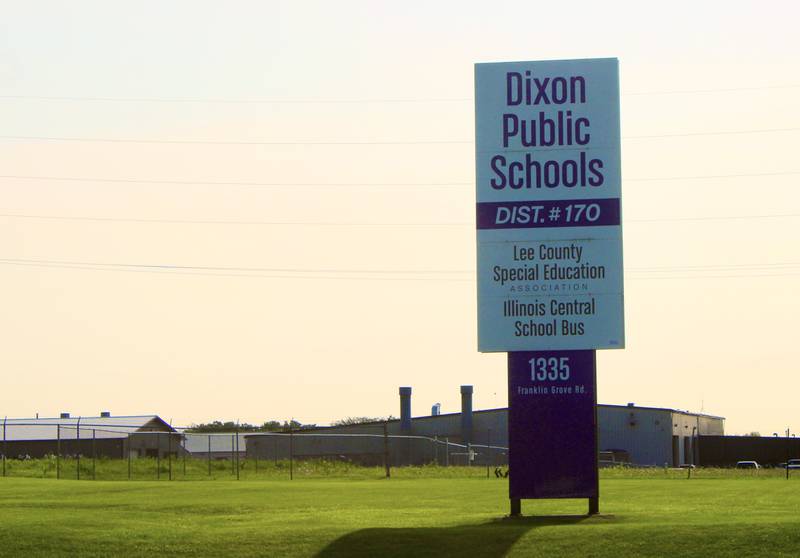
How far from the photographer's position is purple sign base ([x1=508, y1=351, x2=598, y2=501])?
72.6ft

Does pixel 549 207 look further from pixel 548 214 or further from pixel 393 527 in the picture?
pixel 393 527

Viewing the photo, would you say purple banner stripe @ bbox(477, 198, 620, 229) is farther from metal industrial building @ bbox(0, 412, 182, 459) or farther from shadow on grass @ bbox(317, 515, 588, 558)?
metal industrial building @ bbox(0, 412, 182, 459)

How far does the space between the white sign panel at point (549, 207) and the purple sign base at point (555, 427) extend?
406 mm

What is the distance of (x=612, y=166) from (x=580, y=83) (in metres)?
1.52

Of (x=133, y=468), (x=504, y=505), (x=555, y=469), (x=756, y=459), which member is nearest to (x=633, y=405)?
(x=756, y=459)

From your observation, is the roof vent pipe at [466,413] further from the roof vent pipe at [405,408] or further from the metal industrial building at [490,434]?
the roof vent pipe at [405,408]

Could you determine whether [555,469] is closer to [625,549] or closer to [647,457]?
[625,549]

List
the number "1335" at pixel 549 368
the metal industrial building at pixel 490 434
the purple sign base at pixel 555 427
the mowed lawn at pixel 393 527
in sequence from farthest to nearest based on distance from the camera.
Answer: the metal industrial building at pixel 490 434 < the number "1335" at pixel 549 368 < the purple sign base at pixel 555 427 < the mowed lawn at pixel 393 527

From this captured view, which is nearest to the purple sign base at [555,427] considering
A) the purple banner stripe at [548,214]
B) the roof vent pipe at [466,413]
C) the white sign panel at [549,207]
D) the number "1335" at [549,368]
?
the number "1335" at [549,368]

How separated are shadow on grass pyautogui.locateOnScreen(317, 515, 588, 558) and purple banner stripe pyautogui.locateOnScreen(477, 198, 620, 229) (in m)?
5.17

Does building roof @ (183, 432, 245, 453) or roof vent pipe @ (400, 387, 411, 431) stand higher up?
roof vent pipe @ (400, 387, 411, 431)

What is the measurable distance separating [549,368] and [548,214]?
8.56ft

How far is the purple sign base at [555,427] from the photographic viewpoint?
2212 cm

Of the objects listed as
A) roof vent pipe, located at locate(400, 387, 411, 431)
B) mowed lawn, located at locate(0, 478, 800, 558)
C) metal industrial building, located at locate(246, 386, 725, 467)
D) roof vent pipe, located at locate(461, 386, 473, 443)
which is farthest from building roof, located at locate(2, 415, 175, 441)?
mowed lawn, located at locate(0, 478, 800, 558)
